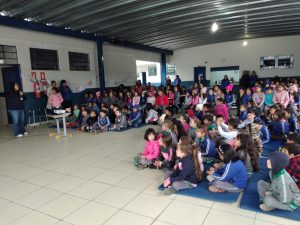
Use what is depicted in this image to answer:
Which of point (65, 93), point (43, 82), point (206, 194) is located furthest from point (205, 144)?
point (43, 82)

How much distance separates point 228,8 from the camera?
24.3 ft

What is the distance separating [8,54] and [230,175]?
7643 mm

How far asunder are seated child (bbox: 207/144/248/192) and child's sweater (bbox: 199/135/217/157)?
3.54ft

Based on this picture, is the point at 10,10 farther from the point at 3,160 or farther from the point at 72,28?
the point at 3,160

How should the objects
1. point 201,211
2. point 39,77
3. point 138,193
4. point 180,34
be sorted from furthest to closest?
point 180,34
point 39,77
point 138,193
point 201,211

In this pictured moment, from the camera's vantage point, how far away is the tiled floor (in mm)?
2500

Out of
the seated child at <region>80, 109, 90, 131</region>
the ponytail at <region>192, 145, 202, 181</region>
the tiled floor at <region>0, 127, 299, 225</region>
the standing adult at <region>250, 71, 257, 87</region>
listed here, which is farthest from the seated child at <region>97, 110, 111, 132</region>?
the standing adult at <region>250, 71, 257, 87</region>

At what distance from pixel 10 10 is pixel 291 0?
27.2 feet

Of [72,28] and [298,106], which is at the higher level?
[72,28]

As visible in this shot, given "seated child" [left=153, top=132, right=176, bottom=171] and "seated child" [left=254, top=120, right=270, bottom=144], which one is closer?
"seated child" [left=153, top=132, right=176, bottom=171]

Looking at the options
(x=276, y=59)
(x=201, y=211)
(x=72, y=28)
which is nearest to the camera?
(x=201, y=211)

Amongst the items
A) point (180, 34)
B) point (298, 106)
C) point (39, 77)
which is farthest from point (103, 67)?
point (298, 106)

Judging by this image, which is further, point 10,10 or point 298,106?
point 298,106

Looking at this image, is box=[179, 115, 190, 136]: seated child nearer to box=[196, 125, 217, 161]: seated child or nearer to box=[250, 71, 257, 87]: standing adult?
box=[196, 125, 217, 161]: seated child
